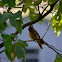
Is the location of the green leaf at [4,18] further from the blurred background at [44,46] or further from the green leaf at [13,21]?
the blurred background at [44,46]

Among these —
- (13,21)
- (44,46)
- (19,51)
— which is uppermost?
(13,21)

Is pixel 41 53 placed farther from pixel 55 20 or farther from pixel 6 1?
pixel 6 1

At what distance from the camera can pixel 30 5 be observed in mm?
1422

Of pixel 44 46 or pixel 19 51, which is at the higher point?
pixel 19 51

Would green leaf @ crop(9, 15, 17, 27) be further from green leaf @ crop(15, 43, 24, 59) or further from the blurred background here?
the blurred background

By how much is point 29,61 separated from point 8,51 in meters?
3.01

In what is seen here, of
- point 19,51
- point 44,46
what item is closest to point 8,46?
point 19,51

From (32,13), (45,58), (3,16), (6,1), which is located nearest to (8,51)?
(3,16)

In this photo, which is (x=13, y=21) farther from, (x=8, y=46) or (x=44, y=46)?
Answer: (x=44, y=46)

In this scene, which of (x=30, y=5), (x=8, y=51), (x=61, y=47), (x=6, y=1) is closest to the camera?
(x=8, y=51)

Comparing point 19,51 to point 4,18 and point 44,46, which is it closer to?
point 4,18

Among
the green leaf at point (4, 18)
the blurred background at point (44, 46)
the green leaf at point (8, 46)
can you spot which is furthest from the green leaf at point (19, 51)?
the blurred background at point (44, 46)

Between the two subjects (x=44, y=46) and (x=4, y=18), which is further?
(x=44, y=46)

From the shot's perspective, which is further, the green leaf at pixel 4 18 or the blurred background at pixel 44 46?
the blurred background at pixel 44 46
